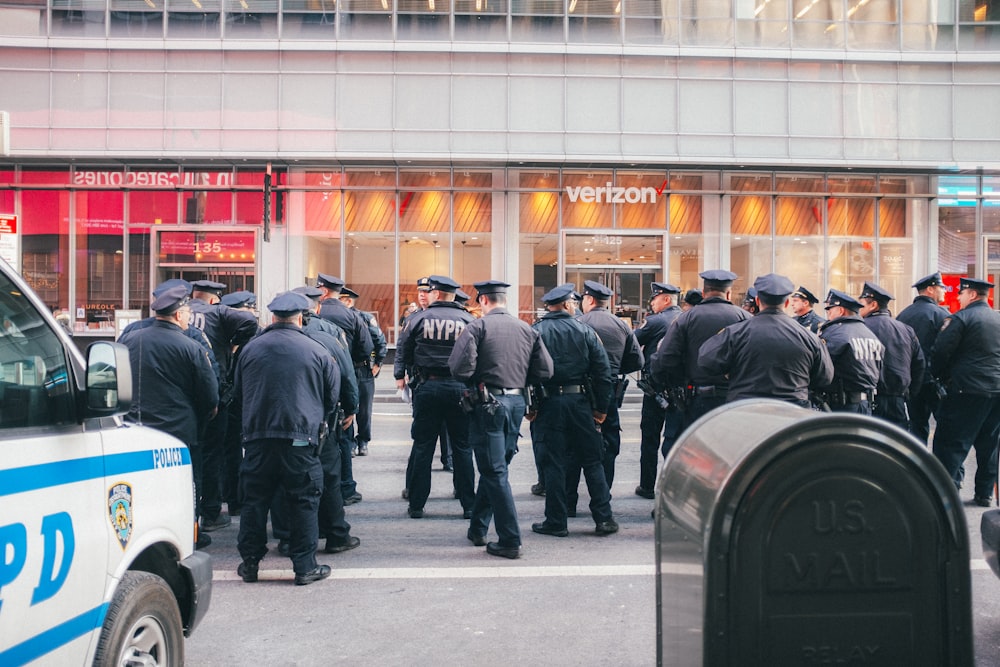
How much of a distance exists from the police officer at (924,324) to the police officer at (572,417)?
3.79 meters

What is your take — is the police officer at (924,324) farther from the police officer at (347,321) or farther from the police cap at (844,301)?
the police officer at (347,321)

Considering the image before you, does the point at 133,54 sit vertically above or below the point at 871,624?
above

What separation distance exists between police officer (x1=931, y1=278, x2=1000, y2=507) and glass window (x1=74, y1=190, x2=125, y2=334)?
19632mm

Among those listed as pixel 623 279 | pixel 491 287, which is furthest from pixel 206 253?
pixel 491 287

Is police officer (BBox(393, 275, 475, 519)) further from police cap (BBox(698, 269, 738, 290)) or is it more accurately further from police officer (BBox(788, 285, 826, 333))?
police officer (BBox(788, 285, 826, 333))

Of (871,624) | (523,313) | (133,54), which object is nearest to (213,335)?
(871,624)

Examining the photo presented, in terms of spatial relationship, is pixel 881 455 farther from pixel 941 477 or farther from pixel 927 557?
pixel 927 557

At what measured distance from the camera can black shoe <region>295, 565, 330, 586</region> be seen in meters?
5.80

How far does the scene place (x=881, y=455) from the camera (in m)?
2.55

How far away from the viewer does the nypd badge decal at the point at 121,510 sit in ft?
10.3

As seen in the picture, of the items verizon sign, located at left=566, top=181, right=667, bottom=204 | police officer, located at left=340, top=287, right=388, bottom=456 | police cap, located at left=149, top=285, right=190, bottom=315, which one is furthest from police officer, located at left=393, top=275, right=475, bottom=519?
verizon sign, located at left=566, top=181, right=667, bottom=204

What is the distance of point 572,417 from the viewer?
7164 mm

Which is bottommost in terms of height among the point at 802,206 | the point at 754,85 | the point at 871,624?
the point at 871,624

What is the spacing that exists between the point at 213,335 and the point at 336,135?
14.0 m
